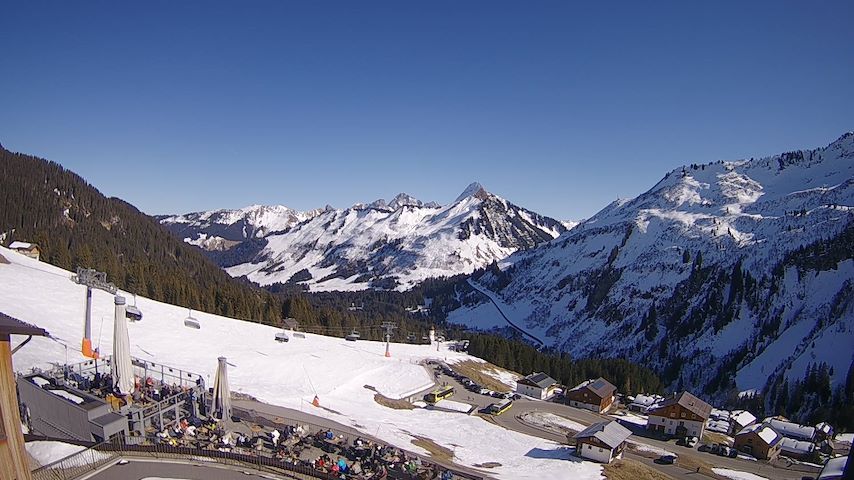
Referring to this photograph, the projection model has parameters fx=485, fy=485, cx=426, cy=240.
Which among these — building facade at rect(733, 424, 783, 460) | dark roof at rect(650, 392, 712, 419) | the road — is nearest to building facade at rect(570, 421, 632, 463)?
the road

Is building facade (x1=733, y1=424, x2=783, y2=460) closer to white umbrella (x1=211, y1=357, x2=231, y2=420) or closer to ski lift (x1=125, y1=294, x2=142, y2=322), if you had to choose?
white umbrella (x1=211, y1=357, x2=231, y2=420)

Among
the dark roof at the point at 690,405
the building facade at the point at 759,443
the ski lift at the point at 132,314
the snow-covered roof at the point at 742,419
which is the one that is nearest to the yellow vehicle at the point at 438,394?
the dark roof at the point at 690,405

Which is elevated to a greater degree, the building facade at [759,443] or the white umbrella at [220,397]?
the white umbrella at [220,397]

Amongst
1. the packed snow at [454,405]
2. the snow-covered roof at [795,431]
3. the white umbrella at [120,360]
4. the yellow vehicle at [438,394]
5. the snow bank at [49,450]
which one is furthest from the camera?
the snow-covered roof at [795,431]

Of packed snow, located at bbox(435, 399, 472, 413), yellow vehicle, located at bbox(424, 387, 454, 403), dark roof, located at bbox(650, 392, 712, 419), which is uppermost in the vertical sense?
dark roof, located at bbox(650, 392, 712, 419)

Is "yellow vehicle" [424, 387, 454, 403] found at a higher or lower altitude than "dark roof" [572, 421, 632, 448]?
lower

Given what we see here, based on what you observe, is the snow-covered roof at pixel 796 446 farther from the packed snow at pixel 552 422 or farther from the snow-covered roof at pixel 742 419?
the packed snow at pixel 552 422

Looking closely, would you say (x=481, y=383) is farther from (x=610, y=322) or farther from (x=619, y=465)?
(x=610, y=322)
